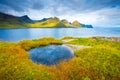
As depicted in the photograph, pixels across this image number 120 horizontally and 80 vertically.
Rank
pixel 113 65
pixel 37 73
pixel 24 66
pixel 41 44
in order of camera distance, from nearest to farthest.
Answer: pixel 37 73 < pixel 24 66 < pixel 113 65 < pixel 41 44

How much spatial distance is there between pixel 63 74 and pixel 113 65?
605cm

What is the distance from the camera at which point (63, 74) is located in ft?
40.4

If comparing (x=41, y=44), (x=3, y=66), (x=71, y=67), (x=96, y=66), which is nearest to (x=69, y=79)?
(x=71, y=67)

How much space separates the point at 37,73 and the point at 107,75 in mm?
6919

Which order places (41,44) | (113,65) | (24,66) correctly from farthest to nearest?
1. (41,44)
2. (113,65)
3. (24,66)

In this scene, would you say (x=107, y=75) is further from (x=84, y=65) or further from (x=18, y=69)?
(x=18, y=69)

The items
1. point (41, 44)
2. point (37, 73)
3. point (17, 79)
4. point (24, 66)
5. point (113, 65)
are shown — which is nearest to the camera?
point (17, 79)

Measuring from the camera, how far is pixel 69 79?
11.4 metres

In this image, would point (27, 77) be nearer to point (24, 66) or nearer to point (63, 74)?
point (24, 66)

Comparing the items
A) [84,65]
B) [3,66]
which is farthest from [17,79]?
[84,65]

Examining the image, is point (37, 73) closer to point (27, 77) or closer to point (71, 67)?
point (27, 77)

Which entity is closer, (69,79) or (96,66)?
(69,79)

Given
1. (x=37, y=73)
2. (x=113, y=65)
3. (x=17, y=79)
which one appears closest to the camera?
(x=17, y=79)

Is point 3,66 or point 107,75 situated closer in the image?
point 107,75
